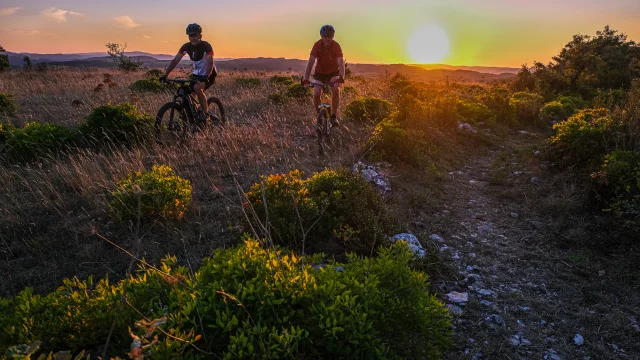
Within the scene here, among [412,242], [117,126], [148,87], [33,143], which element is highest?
[148,87]

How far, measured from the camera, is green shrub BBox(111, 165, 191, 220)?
4.41 meters

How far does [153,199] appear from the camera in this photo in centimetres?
442

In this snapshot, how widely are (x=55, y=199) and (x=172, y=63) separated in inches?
147

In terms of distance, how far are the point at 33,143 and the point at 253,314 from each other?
23.2ft

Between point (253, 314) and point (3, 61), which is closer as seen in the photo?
point (253, 314)

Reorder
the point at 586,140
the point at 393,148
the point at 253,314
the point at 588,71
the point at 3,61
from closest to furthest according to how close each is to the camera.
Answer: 1. the point at 253,314
2. the point at 586,140
3. the point at 393,148
4. the point at 588,71
5. the point at 3,61

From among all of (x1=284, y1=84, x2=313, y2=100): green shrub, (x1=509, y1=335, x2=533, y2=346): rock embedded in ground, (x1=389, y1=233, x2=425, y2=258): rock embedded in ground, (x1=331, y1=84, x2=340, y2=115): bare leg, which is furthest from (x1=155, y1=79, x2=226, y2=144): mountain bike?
(x1=509, y1=335, x2=533, y2=346): rock embedded in ground

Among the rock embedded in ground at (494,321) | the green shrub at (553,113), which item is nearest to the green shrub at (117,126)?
the rock embedded in ground at (494,321)

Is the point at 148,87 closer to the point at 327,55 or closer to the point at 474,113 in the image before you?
the point at 327,55

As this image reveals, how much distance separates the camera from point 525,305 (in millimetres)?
3473

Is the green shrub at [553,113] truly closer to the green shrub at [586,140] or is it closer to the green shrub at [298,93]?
the green shrub at [586,140]

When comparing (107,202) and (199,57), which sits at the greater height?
(199,57)

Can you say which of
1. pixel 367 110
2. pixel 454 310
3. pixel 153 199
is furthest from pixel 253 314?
pixel 367 110

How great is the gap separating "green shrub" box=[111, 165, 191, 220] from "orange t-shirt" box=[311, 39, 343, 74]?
4359mm
